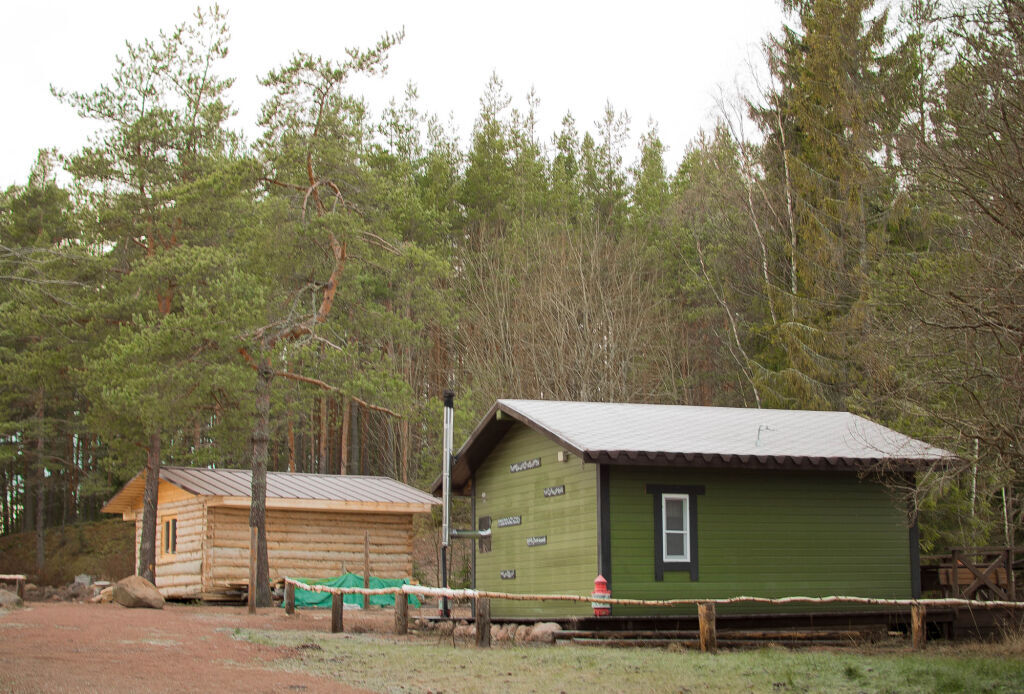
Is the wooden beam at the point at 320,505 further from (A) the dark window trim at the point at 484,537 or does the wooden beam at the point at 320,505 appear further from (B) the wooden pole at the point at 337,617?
(B) the wooden pole at the point at 337,617

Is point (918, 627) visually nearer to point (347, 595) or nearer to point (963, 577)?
point (963, 577)

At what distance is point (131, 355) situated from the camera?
81.1 feet

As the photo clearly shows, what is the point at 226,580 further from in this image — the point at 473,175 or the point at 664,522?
the point at 473,175

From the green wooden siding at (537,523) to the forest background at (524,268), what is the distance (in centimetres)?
492

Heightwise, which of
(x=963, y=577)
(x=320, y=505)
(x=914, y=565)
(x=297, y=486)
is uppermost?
(x=297, y=486)

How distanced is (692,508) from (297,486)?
1342cm

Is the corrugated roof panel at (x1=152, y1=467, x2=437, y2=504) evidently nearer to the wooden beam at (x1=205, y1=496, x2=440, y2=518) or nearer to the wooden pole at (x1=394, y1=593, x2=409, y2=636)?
the wooden beam at (x1=205, y1=496, x2=440, y2=518)

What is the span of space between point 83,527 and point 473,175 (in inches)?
935

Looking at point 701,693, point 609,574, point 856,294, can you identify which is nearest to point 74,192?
point 609,574

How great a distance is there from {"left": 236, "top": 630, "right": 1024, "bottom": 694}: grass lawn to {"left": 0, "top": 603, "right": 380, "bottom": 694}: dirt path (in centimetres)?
59

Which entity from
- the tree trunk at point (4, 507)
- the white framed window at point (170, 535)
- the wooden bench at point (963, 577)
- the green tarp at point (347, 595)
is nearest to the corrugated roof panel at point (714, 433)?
the wooden bench at point (963, 577)

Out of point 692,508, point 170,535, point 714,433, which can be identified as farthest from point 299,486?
point 692,508

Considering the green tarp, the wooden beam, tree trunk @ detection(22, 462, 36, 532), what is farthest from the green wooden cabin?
tree trunk @ detection(22, 462, 36, 532)

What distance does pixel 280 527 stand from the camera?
27.6m
